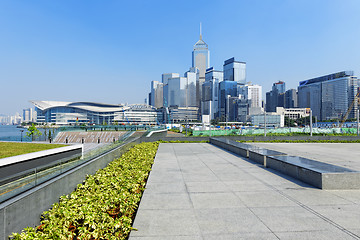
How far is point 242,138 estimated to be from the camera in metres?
31.4

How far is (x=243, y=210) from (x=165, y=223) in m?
2.27

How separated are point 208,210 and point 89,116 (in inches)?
8138

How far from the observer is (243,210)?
607cm

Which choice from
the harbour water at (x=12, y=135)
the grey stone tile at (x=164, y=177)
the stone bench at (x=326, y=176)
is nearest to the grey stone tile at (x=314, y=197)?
the stone bench at (x=326, y=176)

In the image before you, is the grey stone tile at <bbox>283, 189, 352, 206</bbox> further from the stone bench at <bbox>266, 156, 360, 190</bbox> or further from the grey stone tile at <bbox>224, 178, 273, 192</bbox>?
the grey stone tile at <bbox>224, 178, 273, 192</bbox>

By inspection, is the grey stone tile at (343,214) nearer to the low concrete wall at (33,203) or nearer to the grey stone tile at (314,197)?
the grey stone tile at (314,197)

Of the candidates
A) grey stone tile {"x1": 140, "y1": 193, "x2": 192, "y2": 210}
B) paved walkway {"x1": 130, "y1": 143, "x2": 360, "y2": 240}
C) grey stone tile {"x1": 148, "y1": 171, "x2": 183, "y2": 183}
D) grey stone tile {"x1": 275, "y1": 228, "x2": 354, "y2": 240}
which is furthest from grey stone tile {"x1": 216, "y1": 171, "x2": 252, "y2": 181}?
grey stone tile {"x1": 275, "y1": 228, "x2": 354, "y2": 240}

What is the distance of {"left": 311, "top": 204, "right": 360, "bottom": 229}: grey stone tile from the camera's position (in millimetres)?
5197

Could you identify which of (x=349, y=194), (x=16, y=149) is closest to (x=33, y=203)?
(x=349, y=194)

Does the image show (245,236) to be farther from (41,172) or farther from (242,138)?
(242,138)

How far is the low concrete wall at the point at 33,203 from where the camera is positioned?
4.32 m

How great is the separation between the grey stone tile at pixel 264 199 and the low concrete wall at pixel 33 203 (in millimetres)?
5674

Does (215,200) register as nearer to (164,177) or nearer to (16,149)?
(164,177)

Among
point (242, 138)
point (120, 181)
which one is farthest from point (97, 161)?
point (242, 138)
